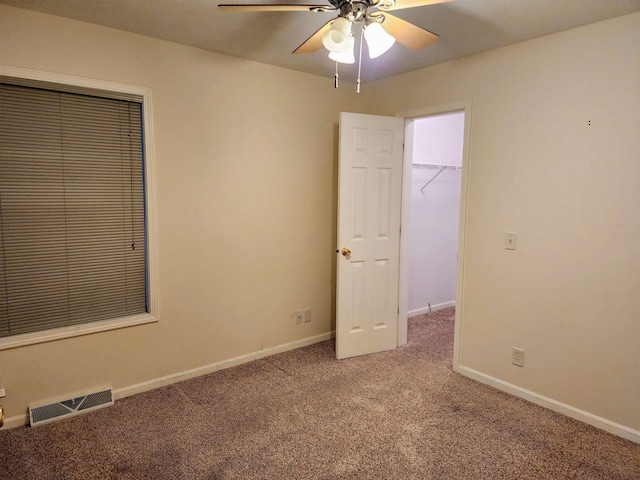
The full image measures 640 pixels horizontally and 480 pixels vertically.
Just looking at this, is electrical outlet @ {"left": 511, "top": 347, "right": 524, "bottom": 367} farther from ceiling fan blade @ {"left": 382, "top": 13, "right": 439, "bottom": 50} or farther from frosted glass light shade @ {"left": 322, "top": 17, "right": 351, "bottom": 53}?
frosted glass light shade @ {"left": 322, "top": 17, "right": 351, "bottom": 53}

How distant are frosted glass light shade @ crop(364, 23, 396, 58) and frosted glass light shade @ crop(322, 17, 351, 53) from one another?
12 cm

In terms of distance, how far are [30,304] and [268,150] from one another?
1.95m

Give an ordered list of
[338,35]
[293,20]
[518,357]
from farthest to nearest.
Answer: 1. [518,357]
2. [293,20]
3. [338,35]

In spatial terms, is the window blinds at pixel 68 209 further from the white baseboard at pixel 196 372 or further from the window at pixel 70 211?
the white baseboard at pixel 196 372

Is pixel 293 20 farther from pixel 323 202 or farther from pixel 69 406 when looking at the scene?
pixel 69 406

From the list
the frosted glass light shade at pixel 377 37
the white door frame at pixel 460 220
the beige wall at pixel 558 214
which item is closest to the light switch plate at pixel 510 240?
the beige wall at pixel 558 214

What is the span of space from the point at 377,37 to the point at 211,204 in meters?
1.74

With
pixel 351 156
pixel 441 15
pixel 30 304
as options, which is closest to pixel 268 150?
pixel 351 156

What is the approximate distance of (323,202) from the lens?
12.3ft

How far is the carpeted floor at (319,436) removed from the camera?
2.05 m

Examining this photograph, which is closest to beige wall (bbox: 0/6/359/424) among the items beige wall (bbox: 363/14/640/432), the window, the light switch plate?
the window

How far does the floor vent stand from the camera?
2.42m

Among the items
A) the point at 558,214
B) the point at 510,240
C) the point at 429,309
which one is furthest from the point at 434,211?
the point at 558,214

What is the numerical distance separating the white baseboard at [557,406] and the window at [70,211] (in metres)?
2.48
